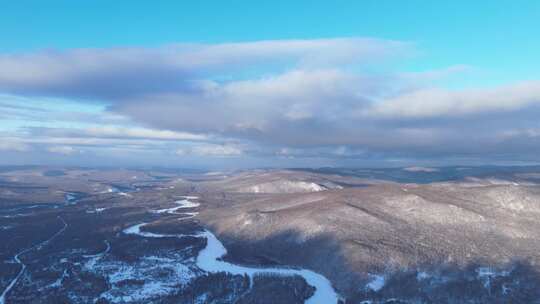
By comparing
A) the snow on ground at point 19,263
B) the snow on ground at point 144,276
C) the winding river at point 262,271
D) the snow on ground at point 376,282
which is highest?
the snow on ground at point 376,282

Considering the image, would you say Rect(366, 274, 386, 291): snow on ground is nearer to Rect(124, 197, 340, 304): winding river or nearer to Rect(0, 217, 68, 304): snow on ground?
Rect(124, 197, 340, 304): winding river

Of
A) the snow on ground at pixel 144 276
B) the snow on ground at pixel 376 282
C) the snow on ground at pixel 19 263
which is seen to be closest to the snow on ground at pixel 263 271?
the snow on ground at pixel 144 276

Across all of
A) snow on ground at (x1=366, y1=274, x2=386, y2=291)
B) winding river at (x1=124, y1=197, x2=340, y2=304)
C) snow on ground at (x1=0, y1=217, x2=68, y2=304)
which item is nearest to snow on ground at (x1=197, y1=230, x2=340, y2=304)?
winding river at (x1=124, y1=197, x2=340, y2=304)

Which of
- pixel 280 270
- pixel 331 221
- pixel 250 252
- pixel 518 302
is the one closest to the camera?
pixel 518 302

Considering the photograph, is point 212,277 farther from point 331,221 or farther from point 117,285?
point 331,221

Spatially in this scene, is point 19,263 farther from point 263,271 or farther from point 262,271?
point 263,271

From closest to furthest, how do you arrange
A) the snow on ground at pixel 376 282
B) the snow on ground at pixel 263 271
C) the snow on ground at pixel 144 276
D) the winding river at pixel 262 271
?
the winding river at pixel 262 271 < the snow on ground at pixel 263 271 < the snow on ground at pixel 376 282 < the snow on ground at pixel 144 276

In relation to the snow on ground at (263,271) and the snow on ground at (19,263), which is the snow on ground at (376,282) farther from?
the snow on ground at (19,263)

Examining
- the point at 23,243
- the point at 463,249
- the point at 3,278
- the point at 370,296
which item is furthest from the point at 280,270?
the point at 23,243

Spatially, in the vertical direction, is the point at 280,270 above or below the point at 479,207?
below

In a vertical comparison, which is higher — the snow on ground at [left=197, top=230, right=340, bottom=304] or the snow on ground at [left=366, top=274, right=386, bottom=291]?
the snow on ground at [left=366, top=274, right=386, bottom=291]

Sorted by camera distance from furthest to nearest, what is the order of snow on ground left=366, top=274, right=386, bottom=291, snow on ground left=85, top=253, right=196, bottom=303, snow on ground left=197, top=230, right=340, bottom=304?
1. snow on ground left=85, top=253, right=196, bottom=303
2. snow on ground left=366, top=274, right=386, bottom=291
3. snow on ground left=197, top=230, right=340, bottom=304
